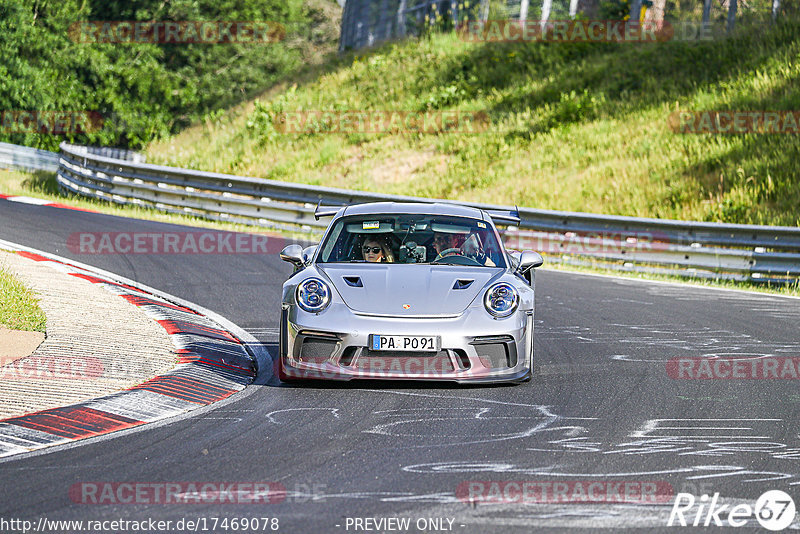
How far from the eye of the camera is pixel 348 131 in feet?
98.4

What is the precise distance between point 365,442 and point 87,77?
1606 inches

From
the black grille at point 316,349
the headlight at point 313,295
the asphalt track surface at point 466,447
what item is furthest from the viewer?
A: the headlight at point 313,295

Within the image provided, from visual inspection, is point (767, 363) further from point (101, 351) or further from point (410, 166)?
point (410, 166)

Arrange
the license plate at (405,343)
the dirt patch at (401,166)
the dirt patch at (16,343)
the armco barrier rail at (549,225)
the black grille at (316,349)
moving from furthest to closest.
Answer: the dirt patch at (401,166), the armco barrier rail at (549,225), the dirt patch at (16,343), the black grille at (316,349), the license plate at (405,343)

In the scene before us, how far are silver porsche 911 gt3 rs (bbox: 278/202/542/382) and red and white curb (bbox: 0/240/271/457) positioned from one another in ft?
2.26

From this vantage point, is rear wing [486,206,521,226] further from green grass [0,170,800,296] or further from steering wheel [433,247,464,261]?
green grass [0,170,800,296]

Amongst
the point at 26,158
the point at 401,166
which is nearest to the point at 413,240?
the point at 401,166

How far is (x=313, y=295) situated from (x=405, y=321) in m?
0.74

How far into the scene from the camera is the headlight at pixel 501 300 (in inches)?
290

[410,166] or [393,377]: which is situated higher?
[410,166]

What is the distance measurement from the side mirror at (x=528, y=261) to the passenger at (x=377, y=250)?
1040 mm

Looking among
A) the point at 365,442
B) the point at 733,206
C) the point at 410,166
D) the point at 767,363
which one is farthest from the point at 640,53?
the point at 365,442

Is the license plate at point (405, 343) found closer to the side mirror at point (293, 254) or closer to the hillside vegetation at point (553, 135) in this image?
the side mirror at point (293, 254)

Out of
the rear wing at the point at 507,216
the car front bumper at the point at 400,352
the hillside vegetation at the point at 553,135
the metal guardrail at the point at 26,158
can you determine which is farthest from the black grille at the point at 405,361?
the metal guardrail at the point at 26,158
